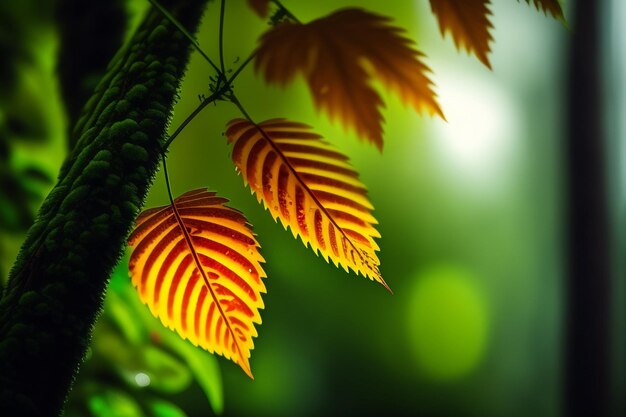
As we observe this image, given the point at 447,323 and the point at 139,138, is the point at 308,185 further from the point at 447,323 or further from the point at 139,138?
the point at 447,323

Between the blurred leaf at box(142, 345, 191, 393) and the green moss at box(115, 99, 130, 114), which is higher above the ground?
Answer: the green moss at box(115, 99, 130, 114)

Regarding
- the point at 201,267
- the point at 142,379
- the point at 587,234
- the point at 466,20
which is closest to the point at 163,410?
the point at 142,379

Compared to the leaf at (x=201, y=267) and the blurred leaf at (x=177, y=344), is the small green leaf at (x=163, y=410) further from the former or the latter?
the leaf at (x=201, y=267)

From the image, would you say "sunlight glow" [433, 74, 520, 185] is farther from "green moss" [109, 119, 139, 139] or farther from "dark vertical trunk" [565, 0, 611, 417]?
"green moss" [109, 119, 139, 139]

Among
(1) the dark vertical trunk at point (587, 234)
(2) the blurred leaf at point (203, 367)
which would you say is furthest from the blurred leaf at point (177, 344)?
(1) the dark vertical trunk at point (587, 234)

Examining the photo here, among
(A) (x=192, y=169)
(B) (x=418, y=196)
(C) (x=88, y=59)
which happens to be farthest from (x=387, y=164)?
(C) (x=88, y=59)

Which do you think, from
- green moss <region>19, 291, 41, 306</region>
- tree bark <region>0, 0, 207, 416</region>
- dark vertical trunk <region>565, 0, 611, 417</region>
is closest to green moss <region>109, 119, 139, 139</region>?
tree bark <region>0, 0, 207, 416</region>
